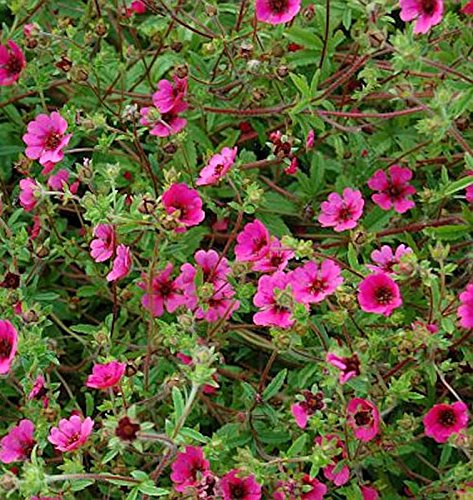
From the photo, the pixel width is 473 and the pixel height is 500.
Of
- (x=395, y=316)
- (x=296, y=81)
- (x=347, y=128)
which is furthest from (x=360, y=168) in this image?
(x=395, y=316)

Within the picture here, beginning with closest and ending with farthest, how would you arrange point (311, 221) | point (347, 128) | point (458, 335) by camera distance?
point (458, 335) < point (347, 128) < point (311, 221)

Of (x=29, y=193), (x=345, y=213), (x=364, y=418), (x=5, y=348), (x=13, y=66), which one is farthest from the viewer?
(x=13, y=66)

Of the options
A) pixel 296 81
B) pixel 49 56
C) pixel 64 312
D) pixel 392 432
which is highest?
pixel 296 81

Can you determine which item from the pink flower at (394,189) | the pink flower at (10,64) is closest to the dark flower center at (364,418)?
the pink flower at (394,189)

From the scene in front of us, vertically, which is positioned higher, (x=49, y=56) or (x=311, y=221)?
(x=49, y=56)

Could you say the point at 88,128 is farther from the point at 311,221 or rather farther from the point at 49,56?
the point at 311,221

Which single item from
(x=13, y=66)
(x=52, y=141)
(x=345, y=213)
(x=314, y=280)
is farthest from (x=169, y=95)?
(x=314, y=280)

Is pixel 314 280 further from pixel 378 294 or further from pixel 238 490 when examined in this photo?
pixel 238 490

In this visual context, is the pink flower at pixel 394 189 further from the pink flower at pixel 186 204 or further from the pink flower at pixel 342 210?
the pink flower at pixel 186 204
